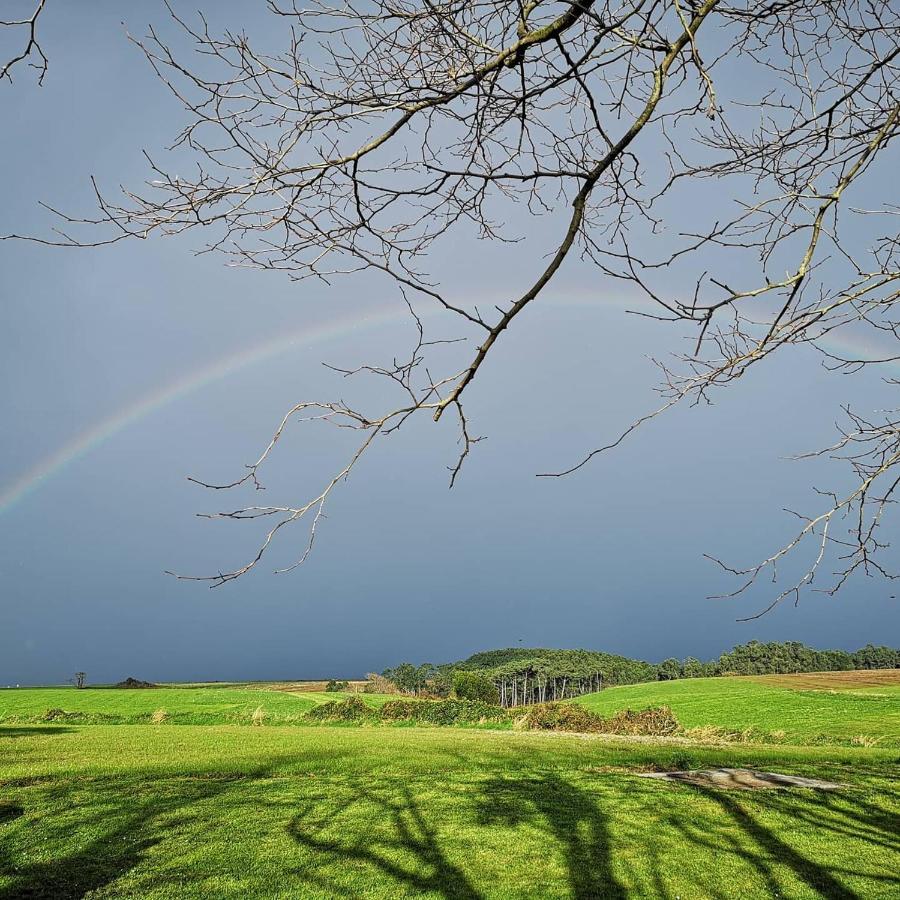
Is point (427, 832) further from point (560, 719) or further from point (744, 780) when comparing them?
point (560, 719)

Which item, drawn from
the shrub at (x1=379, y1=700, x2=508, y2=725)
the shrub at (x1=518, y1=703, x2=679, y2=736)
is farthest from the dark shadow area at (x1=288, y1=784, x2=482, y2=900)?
the shrub at (x1=379, y1=700, x2=508, y2=725)

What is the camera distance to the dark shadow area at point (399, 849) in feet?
17.3

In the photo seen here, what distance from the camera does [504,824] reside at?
716 centimetres

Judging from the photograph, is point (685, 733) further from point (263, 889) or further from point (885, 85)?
point (885, 85)

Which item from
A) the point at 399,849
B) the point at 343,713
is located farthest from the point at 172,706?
the point at 399,849

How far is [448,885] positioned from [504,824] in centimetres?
210

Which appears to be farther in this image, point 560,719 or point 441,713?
point 441,713

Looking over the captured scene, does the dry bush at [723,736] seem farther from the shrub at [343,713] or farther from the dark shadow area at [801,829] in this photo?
the shrub at [343,713]

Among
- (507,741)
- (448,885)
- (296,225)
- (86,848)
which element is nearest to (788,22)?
(296,225)

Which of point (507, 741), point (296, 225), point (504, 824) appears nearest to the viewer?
point (296, 225)

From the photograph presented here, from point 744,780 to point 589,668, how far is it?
73700mm

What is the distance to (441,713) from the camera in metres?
27.3

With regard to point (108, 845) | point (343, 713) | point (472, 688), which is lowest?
point (343, 713)

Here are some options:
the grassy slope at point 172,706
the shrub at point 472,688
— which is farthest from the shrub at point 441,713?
the shrub at point 472,688
